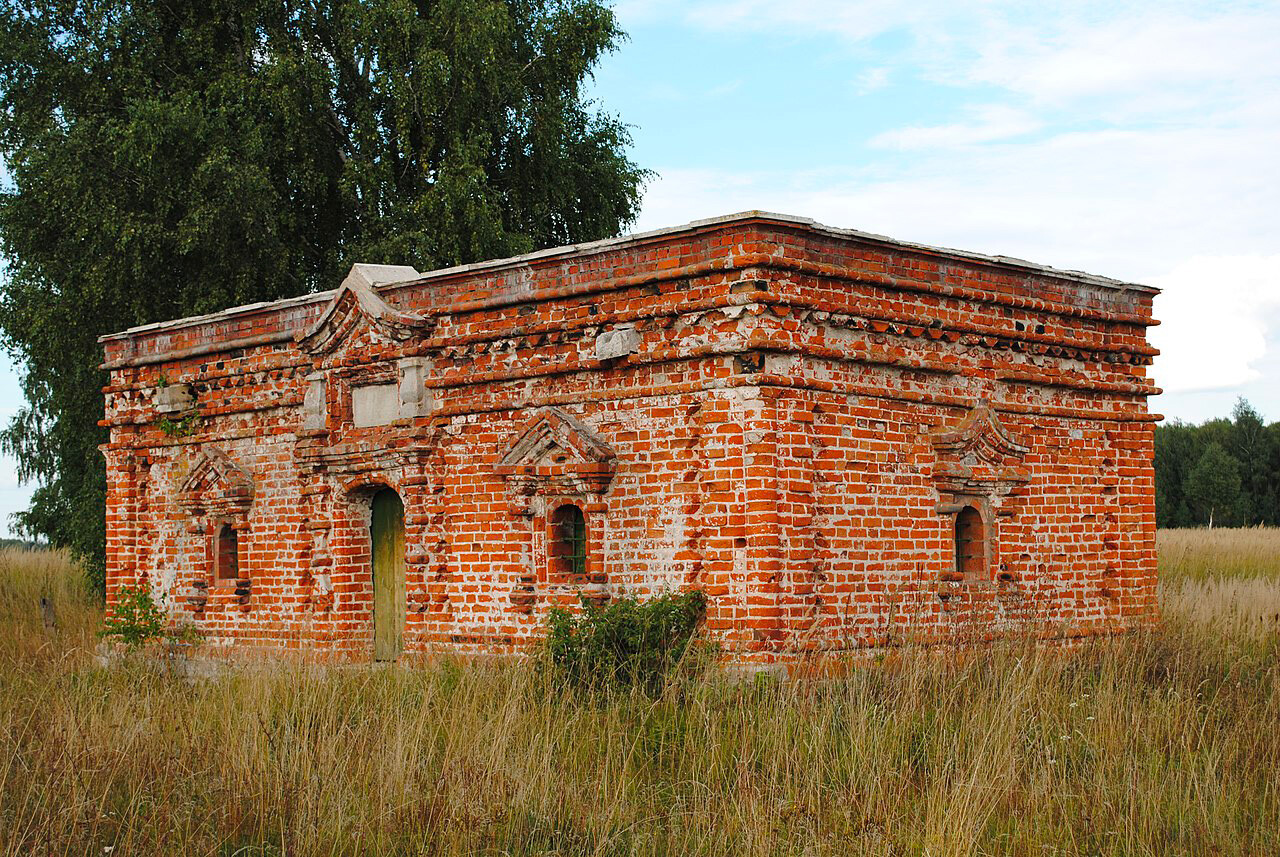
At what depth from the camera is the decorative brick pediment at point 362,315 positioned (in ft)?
48.0

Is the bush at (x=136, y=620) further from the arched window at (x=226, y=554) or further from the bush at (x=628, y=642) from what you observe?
the bush at (x=628, y=642)

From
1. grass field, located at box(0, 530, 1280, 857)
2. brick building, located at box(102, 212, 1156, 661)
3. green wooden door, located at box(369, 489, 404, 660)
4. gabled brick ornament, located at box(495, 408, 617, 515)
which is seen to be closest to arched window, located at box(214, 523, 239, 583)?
brick building, located at box(102, 212, 1156, 661)

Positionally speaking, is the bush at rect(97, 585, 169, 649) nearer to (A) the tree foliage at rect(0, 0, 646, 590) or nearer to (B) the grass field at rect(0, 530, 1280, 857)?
(B) the grass field at rect(0, 530, 1280, 857)

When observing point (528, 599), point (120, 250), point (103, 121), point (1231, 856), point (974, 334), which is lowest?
point (1231, 856)

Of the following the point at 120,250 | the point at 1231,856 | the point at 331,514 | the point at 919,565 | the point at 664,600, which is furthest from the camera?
the point at 120,250

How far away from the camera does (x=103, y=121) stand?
23094 millimetres

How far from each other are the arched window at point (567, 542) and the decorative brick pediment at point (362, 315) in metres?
2.62

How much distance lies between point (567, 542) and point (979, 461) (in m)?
4.04

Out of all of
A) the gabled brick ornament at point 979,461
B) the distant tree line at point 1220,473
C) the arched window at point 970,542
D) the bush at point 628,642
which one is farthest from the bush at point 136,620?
the distant tree line at point 1220,473

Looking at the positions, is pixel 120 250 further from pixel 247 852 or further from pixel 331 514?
pixel 247 852

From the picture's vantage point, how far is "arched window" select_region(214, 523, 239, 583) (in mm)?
16891

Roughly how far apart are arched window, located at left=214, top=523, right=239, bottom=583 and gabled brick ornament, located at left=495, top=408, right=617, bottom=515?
490 centimetres

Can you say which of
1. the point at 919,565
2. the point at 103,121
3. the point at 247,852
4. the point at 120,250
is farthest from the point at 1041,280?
the point at 103,121

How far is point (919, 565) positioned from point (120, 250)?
14356mm
